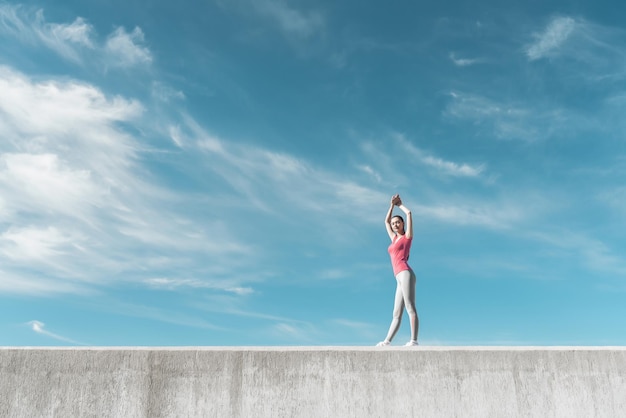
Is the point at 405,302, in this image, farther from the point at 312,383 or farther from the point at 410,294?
the point at 312,383

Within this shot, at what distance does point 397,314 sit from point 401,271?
2.18 ft

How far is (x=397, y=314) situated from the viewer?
7945mm

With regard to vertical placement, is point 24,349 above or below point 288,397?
above

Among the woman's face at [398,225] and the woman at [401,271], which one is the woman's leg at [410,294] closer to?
the woman at [401,271]

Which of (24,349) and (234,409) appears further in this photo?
(24,349)

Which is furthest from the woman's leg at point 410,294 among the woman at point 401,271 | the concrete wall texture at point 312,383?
the concrete wall texture at point 312,383

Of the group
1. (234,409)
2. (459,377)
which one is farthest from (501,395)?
(234,409)

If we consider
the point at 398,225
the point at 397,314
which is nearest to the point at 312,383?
the point at 397,314

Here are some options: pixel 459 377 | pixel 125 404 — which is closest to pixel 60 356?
pixel 125 404

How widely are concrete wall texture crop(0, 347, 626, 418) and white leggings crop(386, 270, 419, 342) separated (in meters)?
1.52

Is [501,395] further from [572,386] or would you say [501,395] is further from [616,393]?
[616,393]

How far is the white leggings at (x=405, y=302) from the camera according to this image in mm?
7785

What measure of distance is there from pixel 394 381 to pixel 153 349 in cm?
292

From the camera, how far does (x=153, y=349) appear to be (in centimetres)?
625
